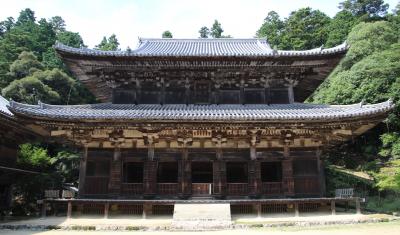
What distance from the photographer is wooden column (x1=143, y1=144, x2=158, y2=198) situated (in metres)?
17.0

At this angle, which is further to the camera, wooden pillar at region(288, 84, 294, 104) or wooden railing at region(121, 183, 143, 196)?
wooden pillar at region(288, 84, 294, 104)

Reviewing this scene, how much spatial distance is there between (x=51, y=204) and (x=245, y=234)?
1072cm

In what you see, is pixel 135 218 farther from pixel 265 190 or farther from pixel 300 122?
pixel 300 122

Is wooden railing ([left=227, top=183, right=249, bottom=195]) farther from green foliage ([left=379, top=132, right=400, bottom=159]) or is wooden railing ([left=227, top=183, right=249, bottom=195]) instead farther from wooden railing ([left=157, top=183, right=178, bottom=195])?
green foliage ([left=379, top=132, right=400, bottom=159])

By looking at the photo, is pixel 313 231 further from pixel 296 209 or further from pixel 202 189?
pixel 202 189

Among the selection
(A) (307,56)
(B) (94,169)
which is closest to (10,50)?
(B) (94,169)

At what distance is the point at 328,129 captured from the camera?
16656mm

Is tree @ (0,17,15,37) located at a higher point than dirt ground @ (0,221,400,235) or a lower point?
higher

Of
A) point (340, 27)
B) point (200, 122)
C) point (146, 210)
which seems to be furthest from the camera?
point (340, 27)

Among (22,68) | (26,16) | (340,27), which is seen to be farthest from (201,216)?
(26,16)

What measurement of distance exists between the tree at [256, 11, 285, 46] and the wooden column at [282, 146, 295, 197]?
168 ft

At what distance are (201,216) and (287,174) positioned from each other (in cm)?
535

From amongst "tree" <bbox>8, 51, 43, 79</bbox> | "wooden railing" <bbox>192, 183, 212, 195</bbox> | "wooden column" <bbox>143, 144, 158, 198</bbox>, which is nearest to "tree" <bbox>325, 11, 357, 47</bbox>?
"wooden railing" <bbox>192, 183, 212, 195</bbox>

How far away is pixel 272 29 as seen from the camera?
71.2 metres
